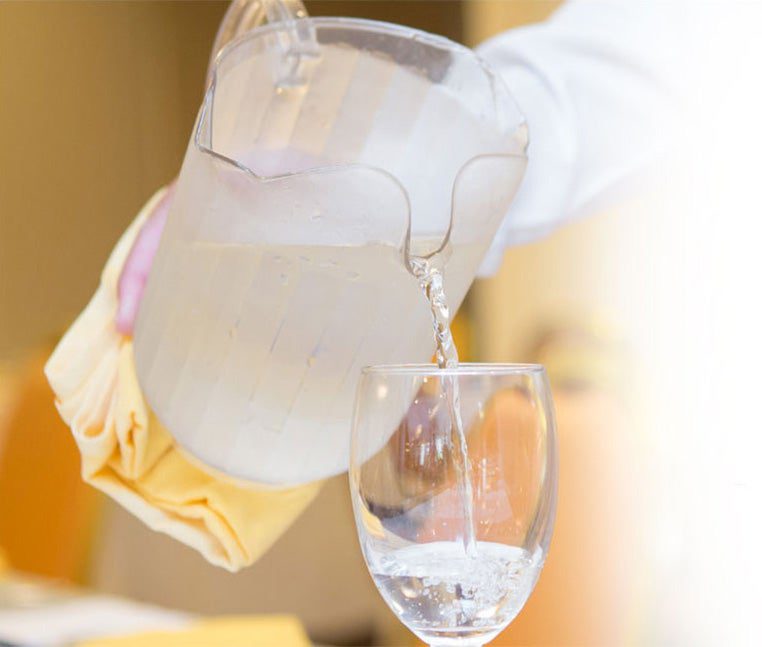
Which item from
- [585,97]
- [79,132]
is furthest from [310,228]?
[79,132]

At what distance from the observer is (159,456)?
521 mm

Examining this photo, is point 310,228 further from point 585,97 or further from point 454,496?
point 585,97

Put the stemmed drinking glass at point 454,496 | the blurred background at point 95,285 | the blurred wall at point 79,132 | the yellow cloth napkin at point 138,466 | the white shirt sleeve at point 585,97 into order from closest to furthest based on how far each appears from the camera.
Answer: the stemmed drinking glass at point 454,496 → the yellow cloth napkin at point 138,466 → the white shirt sleeve at point 585,97 → the blurred background at point 95,285 → the blurred wall at point 79,132

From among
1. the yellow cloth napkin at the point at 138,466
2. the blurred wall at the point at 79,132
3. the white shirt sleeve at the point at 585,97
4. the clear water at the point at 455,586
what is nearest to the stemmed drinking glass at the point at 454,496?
the clear water at the point at 455,586

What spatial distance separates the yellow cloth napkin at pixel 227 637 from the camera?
0.72m

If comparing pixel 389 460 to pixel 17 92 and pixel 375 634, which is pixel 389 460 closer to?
pixel 375 634

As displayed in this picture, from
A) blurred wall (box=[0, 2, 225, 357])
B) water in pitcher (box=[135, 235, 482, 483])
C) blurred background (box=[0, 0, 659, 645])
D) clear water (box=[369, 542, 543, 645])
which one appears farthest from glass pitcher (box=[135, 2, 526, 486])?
blurred wall (box=[0, 2, 225, 357])

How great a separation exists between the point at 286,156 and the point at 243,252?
0.25 feet

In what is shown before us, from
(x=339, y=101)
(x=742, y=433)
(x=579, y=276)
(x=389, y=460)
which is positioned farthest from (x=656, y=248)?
(x=389, y=460)

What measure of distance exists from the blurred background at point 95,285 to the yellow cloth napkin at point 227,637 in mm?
193

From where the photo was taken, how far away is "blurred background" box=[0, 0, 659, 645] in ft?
2.78

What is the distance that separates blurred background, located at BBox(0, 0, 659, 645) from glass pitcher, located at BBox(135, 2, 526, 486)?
0.40 meters

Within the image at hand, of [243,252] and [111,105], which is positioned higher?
[243,252]

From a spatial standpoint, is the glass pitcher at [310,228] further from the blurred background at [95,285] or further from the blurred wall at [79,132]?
the blurred wall at [79,132]
